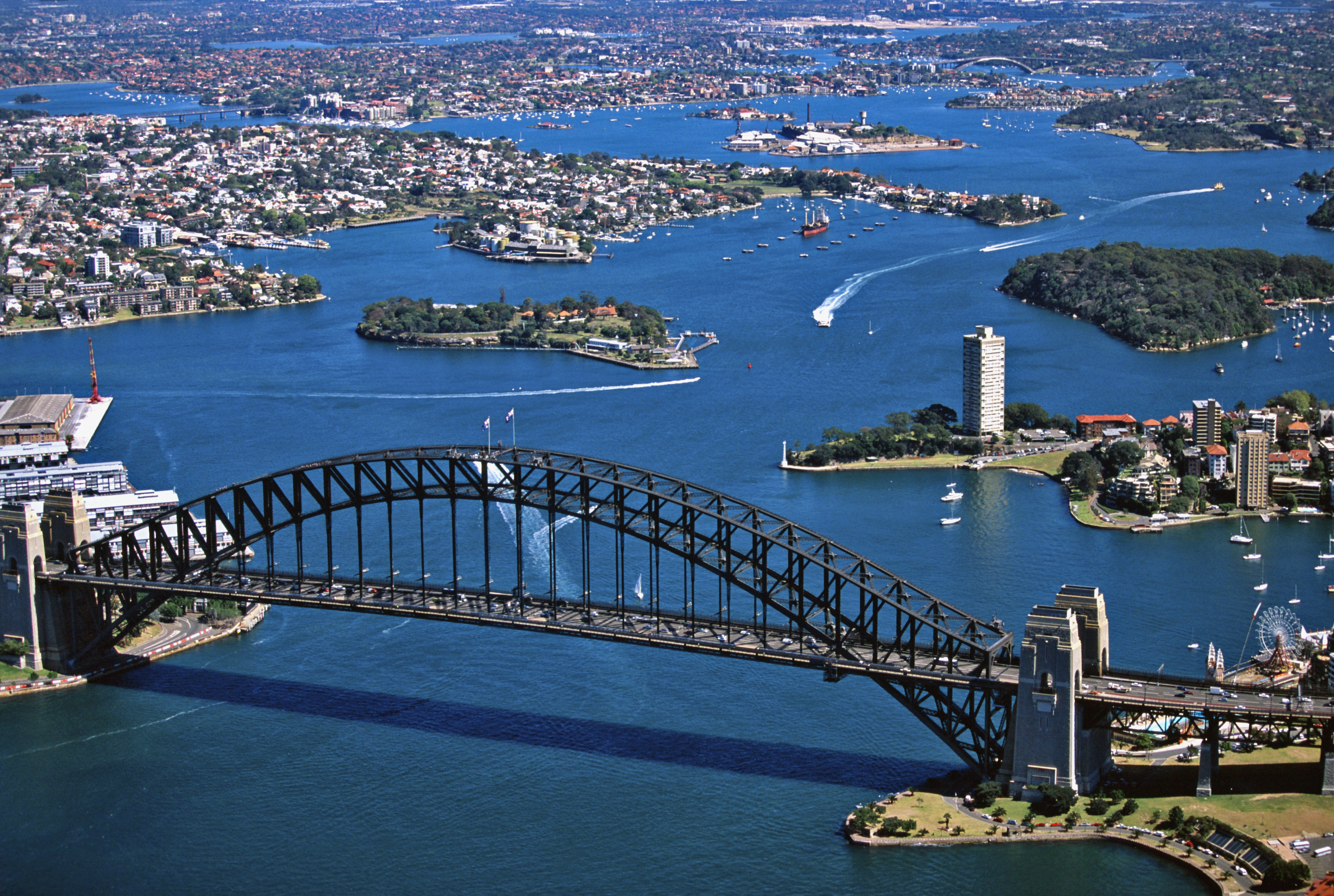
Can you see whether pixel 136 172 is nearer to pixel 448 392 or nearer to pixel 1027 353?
pixel 448 392

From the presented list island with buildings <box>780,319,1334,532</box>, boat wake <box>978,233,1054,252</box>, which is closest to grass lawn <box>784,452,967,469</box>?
island with buildings <box>780,319,1334,532</box>

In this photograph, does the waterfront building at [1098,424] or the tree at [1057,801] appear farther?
the waterfront building at [1098,424]

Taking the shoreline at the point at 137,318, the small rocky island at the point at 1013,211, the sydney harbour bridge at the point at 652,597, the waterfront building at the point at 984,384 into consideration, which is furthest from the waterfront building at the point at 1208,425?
the small rocky island at the point at 1013,211

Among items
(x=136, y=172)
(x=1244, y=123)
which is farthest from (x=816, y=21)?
(x=136, y=172)

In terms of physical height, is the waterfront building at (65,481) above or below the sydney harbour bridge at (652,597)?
below

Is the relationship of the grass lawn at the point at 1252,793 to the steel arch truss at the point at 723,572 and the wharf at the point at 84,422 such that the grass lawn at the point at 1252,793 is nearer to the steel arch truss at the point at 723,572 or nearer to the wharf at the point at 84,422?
the steel arch truss at the point at 723,572

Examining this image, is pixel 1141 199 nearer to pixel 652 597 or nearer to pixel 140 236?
pixel 140 236
